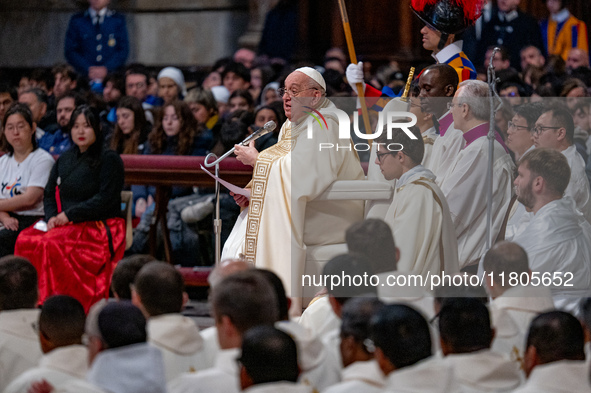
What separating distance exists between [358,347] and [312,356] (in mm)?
196

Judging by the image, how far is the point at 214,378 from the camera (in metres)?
3.41

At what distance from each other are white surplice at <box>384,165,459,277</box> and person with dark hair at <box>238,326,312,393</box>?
2.05 meters

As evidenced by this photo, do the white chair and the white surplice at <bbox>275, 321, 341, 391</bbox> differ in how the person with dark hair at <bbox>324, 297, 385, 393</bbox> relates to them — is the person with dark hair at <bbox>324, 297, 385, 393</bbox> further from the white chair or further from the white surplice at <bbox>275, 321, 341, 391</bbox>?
the white chair

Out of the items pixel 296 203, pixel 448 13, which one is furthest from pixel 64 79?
pixel 296 203

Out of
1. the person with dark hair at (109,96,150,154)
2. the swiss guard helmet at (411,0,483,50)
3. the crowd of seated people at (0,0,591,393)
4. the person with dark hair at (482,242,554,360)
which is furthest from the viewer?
the person with dark hair at (109,96,150,154)

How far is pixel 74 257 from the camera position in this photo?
6.81 meters

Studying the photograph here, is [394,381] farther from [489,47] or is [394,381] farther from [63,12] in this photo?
[63,12]

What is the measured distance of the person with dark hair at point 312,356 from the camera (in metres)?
3.70

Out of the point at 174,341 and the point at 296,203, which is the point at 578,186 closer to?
the point at 296,203

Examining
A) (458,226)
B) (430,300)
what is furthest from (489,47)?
(430,300)

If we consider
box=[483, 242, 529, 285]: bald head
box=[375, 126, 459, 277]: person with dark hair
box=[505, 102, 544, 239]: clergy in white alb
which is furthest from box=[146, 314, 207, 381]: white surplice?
box=[505, 102, 544, 239]: clergy in white alb

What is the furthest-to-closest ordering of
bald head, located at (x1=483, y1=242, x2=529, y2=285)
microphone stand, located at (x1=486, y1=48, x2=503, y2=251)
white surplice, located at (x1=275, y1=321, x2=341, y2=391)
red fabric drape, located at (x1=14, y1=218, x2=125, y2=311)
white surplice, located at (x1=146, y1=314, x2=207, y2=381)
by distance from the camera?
red fabric drape, located at (x1=14, y1=218, x2=125, y2=311)
microphone stand, located at (x1=486, y1=48, x2=503, y2=251)
bald head, located at (x1=483, y1=242, x2=529, y2=285)
white surplice, located at (x1=146, y1=314, x2=207, y2=381)
white surplice, located at (x1=275, y1=321, x2=341, y2=391)

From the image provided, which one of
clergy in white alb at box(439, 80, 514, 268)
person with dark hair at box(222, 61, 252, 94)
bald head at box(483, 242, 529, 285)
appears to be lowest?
bald head at box(483, 242, 529, 285)

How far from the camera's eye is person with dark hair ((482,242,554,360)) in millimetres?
4184
